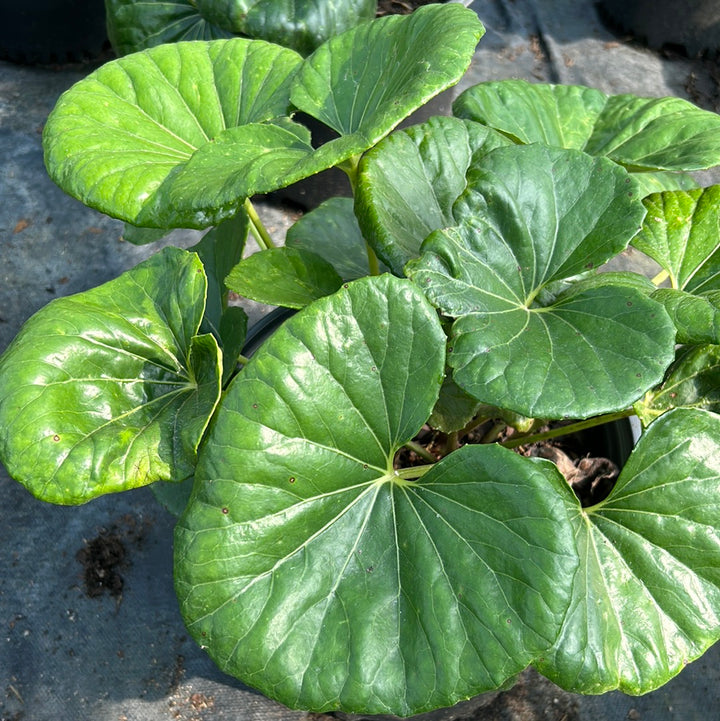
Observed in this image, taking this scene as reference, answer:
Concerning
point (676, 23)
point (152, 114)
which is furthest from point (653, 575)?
point (676, 23)

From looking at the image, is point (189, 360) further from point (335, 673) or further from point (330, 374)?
point (335, 673)

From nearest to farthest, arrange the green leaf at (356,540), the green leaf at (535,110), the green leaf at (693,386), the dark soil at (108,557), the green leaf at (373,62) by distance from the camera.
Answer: the green leaf at (356,540)
the green leaf at (373,62)
the green leaf at (693,386)
the green leaf at (535,110)
the dark soil at (108,557)

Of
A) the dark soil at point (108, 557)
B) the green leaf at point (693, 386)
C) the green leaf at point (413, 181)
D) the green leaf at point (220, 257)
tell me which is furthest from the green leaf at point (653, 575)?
the dark soil at point (108, 557)

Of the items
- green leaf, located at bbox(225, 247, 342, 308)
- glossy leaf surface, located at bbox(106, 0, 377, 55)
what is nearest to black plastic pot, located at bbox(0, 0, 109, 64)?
glossy leaf surface, located at bbox(106, 0, 377, 55)

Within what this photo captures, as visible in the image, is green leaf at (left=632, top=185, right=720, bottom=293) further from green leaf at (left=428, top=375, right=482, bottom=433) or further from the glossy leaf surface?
the glossy leaf surface

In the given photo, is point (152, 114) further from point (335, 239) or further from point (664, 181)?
point (664, 181)

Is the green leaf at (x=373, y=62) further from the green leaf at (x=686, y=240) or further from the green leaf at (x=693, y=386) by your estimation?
the green leaf at (x=693, y=386)
